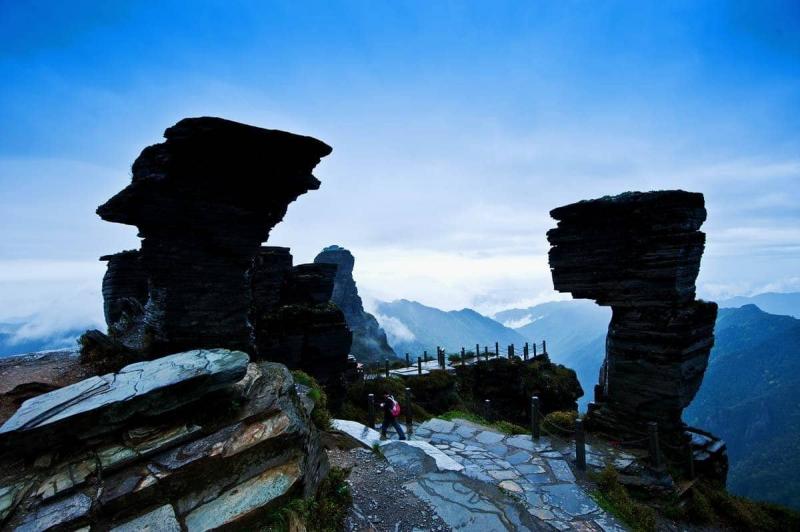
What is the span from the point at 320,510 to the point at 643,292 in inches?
419

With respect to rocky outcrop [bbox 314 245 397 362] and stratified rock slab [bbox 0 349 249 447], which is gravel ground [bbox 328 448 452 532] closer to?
stratified rock slab [bbox 0 349 249 447]

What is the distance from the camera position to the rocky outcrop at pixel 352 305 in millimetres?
80875

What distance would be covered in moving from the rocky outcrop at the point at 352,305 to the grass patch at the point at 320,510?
7235 centimetres

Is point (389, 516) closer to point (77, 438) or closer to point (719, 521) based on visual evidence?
point (77, 438)

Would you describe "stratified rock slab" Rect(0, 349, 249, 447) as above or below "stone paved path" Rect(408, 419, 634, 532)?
above

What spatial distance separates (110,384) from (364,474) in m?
4.83

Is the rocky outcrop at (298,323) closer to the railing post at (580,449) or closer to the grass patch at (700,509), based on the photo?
the railing post at (580,449)

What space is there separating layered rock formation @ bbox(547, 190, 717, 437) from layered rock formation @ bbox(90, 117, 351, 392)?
9144 mm

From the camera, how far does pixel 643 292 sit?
1091cm

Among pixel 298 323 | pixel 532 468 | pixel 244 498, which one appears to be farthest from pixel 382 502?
pixel 298 323

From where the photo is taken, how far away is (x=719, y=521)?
30.1ft

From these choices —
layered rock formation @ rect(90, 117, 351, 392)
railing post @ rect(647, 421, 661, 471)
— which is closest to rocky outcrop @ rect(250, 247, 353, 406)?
layered rock formation @ rect(90, 117, 351, 392)

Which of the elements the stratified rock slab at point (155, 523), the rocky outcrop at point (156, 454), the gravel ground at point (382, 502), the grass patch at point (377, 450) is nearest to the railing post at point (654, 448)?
the gravel ground at point (382, 502)

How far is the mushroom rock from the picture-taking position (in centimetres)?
1034
